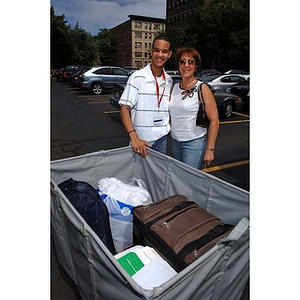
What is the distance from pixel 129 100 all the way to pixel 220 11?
2994 cm

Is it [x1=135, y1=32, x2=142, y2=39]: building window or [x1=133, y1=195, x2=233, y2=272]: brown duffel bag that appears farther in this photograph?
[x1=135, y1=32, x2=142, y2=39]: building window

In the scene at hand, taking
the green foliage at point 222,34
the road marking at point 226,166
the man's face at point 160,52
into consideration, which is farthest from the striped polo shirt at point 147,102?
the green foliage at point 222,34

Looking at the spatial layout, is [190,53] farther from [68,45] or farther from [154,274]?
[68,45]

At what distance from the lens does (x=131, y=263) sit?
1458 millimetres

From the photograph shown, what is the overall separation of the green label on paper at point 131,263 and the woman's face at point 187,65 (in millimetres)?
1431

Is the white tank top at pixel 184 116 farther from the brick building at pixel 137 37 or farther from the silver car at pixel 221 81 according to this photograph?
the brick building at pixel 137 37

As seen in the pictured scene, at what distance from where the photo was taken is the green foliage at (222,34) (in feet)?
83.3

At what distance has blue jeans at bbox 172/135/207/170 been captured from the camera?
2.34 meters

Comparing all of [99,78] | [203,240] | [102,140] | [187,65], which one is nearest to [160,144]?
[187,65]

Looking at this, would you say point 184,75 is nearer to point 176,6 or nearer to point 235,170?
point 235,170

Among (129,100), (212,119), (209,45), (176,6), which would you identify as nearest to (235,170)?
(212,119)

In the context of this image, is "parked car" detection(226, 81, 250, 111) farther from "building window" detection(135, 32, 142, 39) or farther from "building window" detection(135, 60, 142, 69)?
"building window" detection(135, 32, 142, 39)

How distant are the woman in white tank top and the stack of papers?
1.05 metres

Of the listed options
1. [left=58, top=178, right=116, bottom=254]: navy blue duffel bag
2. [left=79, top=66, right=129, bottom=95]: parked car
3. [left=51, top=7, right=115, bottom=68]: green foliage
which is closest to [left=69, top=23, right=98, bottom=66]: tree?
[left=51, top=7, right=115, bottom=68]: green foliage
